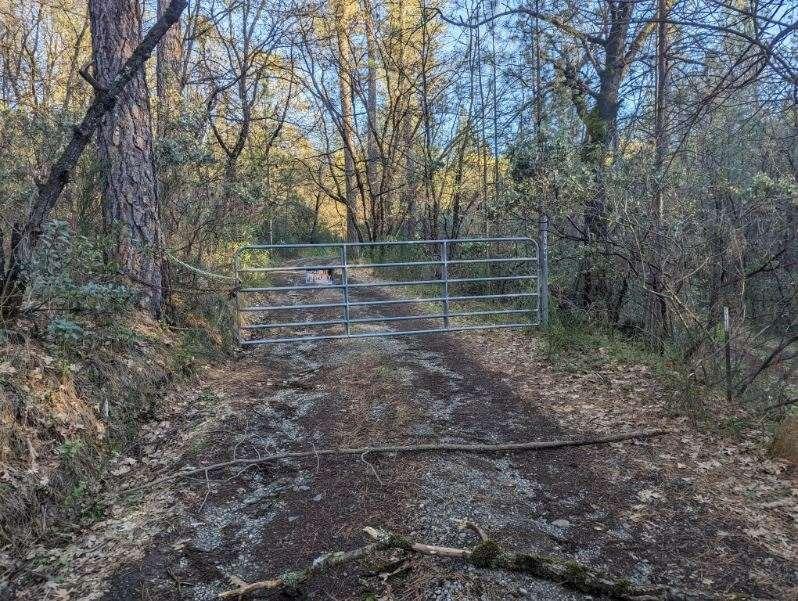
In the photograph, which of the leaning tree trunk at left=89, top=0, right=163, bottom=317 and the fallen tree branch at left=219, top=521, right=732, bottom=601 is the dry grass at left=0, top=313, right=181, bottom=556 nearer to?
the leaning tree trunk at left=89, top=0, right=163, bottom=317

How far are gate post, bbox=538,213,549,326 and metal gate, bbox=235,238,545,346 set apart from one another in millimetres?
50

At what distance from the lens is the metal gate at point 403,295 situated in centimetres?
698

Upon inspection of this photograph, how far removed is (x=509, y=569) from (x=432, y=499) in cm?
77

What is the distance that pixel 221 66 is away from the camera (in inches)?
472

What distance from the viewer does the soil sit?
8.66 feet

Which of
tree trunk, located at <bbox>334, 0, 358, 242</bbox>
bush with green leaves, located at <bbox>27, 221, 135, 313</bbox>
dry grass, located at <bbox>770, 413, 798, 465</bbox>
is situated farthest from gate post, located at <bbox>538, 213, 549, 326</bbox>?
tree trunk, located at <bbox>334, 0, 358, 242</bbox>

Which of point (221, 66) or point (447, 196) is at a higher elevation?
point (221, 66)

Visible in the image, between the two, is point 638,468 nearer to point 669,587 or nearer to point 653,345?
point 669,587

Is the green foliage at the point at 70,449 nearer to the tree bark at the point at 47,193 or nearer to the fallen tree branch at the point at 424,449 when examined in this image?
the fallen tree branch at the point at 424,449

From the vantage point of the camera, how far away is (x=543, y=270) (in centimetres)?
766

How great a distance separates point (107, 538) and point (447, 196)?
41.4 ft

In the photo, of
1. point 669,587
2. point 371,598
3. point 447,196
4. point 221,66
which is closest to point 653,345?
point 669,587

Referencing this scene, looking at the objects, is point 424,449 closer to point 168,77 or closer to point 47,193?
point 47,193

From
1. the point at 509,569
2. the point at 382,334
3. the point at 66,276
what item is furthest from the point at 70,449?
the point at 382,334
